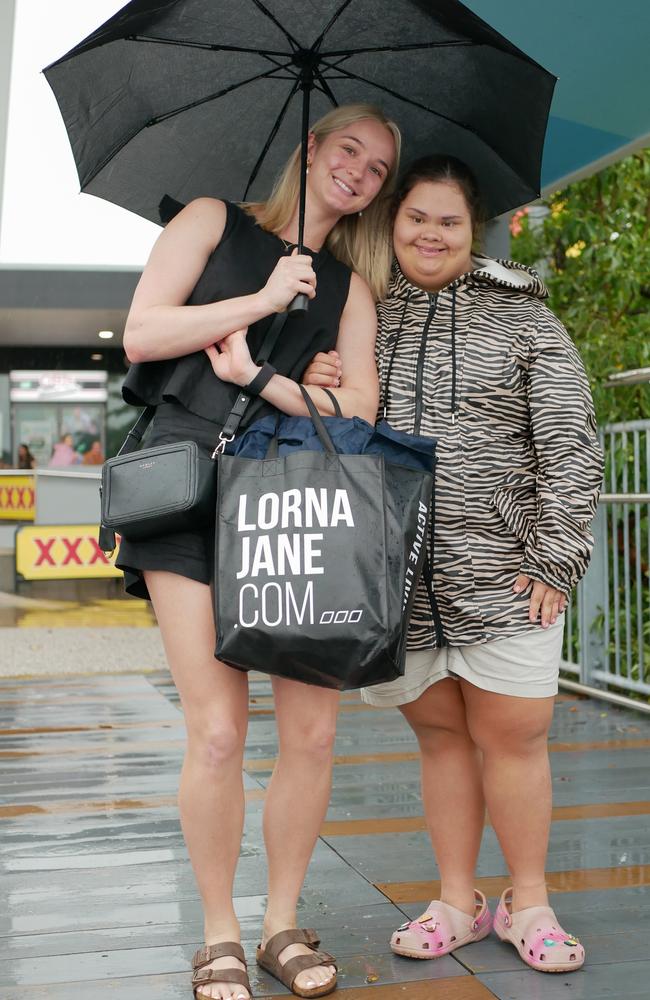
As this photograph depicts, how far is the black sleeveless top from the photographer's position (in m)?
2.52

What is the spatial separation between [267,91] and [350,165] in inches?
18.0

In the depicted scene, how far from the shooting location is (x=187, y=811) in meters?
2.49

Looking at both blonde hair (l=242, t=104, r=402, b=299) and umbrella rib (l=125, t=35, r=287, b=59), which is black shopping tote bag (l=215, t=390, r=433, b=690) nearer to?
blonde hair (l=242, t=104, r=402, b=299)

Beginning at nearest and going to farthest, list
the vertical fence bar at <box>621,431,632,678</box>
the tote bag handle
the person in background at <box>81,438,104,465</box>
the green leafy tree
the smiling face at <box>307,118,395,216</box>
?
the tote bag handle
the smiling face at <box>307,118,395,216</box>
the vertical fence bar at <box>621,431,632,678</box>
the green leafy tree
the person in background at <box>81,438,104,465</box>

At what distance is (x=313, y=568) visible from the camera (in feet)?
7.52

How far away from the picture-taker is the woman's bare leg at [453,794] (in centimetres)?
279

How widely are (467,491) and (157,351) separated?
2.57 feet

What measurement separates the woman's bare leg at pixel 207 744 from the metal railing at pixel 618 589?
335 centimetres

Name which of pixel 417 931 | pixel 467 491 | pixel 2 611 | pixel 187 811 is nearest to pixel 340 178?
pixel 467 491

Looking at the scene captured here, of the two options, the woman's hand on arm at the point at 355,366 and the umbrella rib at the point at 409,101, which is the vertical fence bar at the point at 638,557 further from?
the woman's hand on arm at the point at 355,366

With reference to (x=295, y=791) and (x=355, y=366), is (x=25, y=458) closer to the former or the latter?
(x=355, y=366)

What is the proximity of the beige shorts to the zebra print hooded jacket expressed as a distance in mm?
31

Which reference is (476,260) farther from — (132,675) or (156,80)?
(132,675)

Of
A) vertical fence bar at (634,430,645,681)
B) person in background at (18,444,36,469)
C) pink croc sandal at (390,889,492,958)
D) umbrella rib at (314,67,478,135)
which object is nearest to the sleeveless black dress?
umbrella rib at (314,67,478,135)
